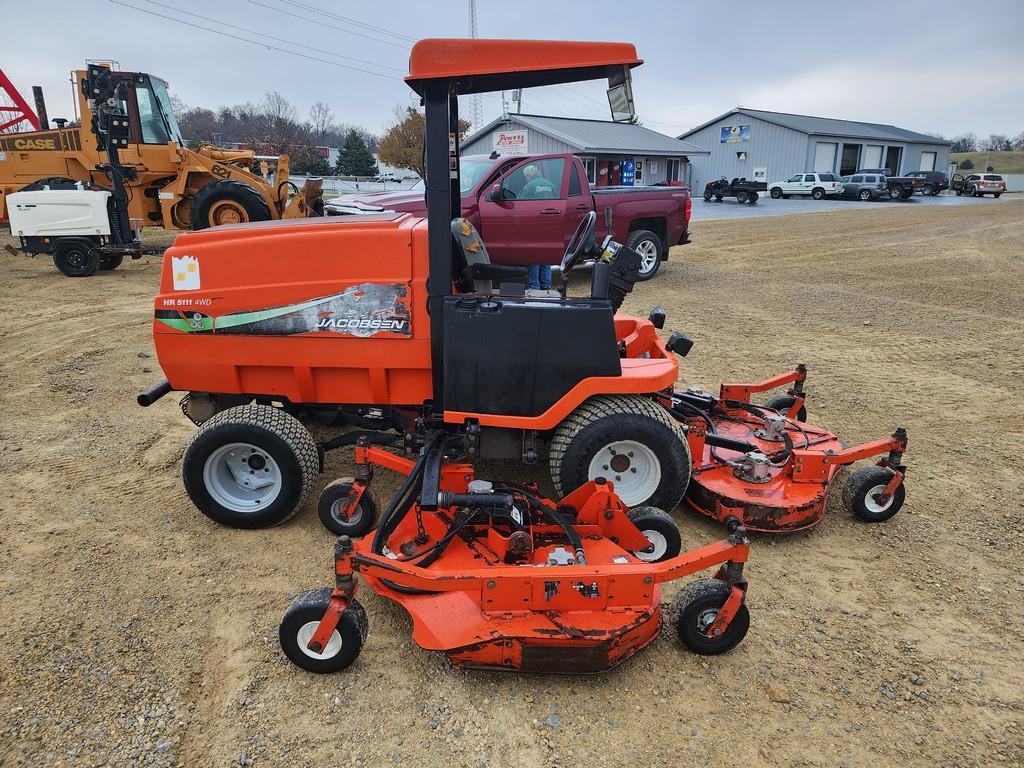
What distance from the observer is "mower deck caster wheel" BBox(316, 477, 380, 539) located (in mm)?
3662

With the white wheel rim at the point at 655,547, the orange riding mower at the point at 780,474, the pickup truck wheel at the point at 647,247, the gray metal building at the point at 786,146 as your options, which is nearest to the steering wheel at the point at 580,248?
the orange riding mower at the point at 780,474

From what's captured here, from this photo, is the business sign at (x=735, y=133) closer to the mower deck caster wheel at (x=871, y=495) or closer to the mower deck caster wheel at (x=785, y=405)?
the mower deck caster wheel at (x=785, y=405)

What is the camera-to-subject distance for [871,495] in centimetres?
389

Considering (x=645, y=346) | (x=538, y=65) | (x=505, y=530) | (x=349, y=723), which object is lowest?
(x=349, y=723)

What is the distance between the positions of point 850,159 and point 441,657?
158 feet

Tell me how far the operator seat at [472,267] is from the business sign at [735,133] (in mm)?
42748

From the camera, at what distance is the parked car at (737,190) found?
103ft

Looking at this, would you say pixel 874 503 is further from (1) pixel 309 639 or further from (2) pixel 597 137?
(2) pixel 597 137

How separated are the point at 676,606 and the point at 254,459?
241cm

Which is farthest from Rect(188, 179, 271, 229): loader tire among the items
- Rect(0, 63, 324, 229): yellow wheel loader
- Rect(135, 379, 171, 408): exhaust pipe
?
Rect(135, 379, 171, 408): exhaust pipe

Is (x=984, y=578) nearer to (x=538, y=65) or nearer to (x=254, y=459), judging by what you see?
(x=538, y=65)

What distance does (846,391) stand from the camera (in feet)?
20.0

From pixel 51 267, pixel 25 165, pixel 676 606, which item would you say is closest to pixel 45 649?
pixel 676 606

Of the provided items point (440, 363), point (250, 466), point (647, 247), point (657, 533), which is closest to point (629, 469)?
point (657, 533)
